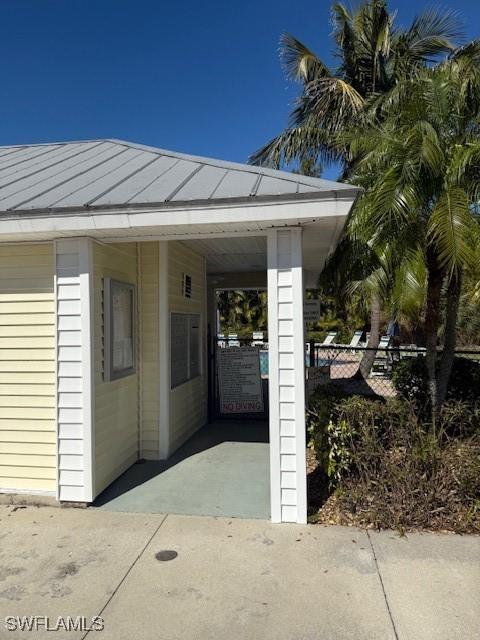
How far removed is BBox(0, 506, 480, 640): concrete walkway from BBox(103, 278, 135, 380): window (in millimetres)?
1596

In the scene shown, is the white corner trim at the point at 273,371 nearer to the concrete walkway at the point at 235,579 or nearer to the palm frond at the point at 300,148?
the concrete walkway at the point at 235,579

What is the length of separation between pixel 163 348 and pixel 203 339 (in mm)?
2172

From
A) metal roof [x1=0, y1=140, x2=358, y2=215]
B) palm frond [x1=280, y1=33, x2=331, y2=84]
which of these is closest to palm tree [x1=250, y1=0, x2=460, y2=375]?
palm frond [x1=280, y1=33, x2=331, y2=84]

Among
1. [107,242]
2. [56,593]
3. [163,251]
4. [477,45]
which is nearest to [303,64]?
[477,45]

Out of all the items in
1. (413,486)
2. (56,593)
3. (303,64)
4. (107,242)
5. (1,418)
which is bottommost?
(56,593)

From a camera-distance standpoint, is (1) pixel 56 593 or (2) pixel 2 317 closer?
(1) pixel 56 593

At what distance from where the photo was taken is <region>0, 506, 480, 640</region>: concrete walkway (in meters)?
2.71

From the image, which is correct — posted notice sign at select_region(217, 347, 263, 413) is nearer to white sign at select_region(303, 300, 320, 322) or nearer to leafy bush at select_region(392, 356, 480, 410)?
white sign at select_region(303, 300, 320, 322)

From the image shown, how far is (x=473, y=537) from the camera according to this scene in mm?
3770

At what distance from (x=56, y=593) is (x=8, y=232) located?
3083mm

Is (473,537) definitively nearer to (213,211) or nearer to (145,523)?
(145,523)

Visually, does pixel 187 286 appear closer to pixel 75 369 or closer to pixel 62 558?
pixel 75 369

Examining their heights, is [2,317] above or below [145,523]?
above

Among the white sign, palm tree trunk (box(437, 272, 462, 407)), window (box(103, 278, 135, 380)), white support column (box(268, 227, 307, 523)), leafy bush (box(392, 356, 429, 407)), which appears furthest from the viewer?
the white sign
